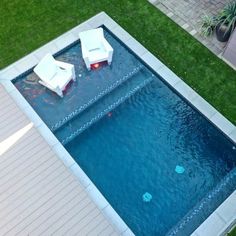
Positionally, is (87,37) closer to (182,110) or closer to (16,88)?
(16,88)

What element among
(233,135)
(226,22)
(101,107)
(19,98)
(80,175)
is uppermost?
(19,98)

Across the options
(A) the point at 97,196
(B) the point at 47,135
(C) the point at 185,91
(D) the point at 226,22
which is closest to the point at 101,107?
(B) the point at 47,135

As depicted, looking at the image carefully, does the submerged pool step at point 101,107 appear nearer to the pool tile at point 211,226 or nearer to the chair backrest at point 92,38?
the chair backrest at point 92,38

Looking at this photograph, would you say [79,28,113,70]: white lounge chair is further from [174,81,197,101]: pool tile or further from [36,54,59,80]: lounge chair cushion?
[174,81,197,101]: pool tile

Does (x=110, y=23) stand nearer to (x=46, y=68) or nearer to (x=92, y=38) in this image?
(x=92, y=38)

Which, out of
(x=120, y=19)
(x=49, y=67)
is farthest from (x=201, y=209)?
(x=120, y=19)
